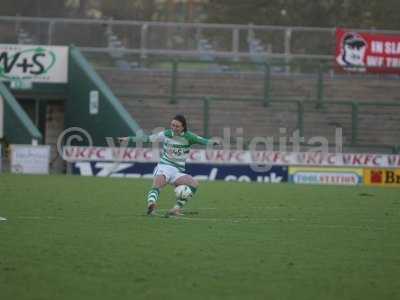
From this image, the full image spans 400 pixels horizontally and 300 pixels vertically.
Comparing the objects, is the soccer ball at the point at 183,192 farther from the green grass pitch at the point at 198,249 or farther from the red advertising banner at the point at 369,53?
the red advertising banner at the point at 369,53

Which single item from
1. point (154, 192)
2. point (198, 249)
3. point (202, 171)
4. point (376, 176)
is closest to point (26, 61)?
point (202, 171)

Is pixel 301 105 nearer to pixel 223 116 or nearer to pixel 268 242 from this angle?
pixel 223 116

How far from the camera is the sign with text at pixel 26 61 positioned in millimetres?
33906

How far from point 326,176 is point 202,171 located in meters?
3.76

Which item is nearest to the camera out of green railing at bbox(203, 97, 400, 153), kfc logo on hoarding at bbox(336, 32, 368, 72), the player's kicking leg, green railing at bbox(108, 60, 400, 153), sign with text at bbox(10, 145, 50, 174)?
the player's kicking leg

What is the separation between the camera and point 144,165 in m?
30.6

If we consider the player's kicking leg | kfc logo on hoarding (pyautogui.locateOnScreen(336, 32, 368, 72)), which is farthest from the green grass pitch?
kfc logo on hoarding (pyautogui.locateOnScreen(336, 32, 368, 72))

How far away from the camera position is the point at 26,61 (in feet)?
112

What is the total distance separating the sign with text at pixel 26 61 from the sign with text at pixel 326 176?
29.5 ft

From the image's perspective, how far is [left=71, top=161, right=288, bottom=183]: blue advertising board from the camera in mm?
30609

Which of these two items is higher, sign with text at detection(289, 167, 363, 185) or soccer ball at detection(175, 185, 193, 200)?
soccer ball at detection(175, 185, 193, 200)

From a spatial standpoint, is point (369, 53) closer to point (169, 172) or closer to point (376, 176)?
point (376, 176)

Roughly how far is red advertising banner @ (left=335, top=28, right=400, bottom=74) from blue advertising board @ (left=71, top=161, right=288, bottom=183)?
7.22m

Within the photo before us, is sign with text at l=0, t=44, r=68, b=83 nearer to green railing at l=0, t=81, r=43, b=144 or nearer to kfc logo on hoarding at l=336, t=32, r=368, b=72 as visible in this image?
green railing at l=0, t=81, r=43, b=144
